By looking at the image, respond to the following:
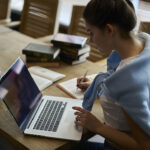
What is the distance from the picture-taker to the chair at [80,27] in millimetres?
2457

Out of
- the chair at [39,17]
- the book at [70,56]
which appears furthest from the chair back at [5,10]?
the book at [70,56]

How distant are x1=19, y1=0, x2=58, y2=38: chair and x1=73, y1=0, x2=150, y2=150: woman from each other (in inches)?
64.3

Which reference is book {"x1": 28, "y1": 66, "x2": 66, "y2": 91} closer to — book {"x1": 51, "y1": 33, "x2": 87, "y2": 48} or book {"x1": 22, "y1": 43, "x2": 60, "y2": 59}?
book {"x1": 22, "y1": 43, "x2": 60, "y2": 59}

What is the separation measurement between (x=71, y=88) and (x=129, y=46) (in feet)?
1.56

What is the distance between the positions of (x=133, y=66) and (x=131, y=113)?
168 mm

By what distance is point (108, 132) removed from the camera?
100 centimetres

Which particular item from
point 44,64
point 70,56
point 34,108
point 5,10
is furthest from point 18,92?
point 5,10

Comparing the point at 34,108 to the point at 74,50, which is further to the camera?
the point at 74,50

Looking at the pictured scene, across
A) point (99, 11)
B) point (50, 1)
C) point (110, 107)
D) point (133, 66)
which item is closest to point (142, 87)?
point (133, 66)

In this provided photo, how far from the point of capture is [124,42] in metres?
1.04

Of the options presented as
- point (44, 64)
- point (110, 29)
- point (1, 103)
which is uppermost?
point (110, 29)

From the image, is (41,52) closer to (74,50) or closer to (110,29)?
(74,50)

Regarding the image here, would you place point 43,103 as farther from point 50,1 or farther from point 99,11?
point 50,1

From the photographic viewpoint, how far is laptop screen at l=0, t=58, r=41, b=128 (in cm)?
101
